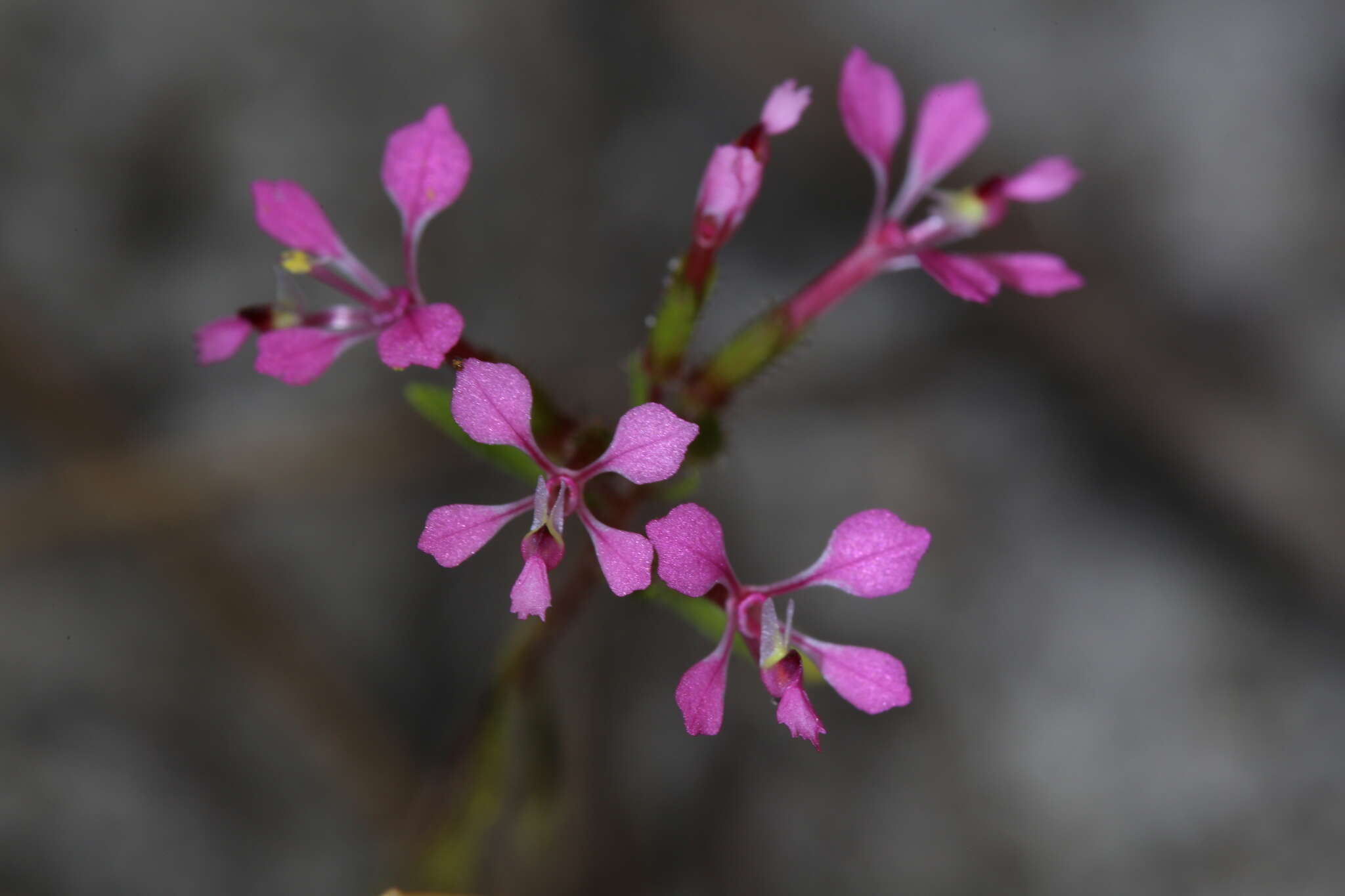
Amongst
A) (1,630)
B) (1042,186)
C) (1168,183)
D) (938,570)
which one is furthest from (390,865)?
(1168,183)

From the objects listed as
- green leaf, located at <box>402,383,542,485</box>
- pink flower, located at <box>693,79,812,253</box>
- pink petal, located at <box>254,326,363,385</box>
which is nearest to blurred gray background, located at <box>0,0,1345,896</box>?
green leaf, located at <box>402,383,542,485</box>

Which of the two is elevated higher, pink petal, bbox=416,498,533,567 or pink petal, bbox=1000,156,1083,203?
pink petal, bbox=1000,156,1083,203

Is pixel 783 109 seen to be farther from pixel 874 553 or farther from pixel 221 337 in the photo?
pixel 221 337

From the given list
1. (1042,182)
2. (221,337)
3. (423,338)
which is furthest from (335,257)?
(1042,182)

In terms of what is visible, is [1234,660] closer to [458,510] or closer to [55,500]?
[458,510]

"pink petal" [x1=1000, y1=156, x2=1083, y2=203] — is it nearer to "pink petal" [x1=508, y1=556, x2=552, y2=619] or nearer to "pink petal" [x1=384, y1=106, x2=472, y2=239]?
"pink petal" [x1=384, y1=106, x2=472, y2=239]

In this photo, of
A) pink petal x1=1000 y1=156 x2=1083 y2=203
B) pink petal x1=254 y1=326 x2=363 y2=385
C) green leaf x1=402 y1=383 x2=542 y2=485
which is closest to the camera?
pink petal x1=254 y1=326 x2=363 y2=385
